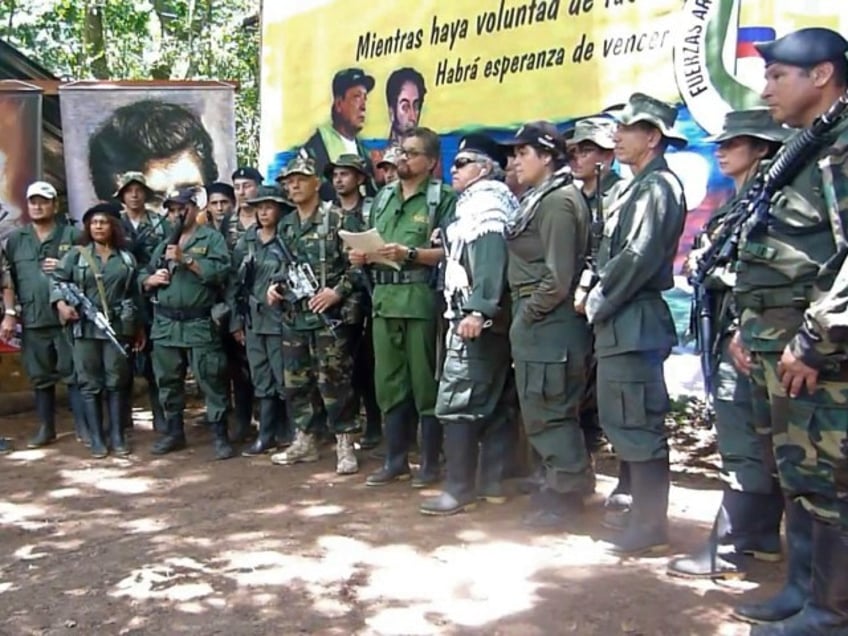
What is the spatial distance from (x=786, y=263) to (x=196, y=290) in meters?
4.31

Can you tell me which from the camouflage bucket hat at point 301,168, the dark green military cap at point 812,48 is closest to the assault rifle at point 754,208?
the dark green military cap at point 812,48

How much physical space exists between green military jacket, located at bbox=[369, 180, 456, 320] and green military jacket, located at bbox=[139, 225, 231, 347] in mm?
1536

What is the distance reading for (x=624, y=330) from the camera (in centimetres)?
407

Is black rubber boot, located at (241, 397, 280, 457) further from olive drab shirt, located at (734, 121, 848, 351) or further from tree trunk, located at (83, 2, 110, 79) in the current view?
tree trunk, located at (83, 2, 110, 79)

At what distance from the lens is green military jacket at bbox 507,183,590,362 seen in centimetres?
439

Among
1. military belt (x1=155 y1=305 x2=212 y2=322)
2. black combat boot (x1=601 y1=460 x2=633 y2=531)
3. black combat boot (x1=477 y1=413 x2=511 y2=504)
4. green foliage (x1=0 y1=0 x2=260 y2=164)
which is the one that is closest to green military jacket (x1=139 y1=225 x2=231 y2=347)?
military belt (x1=155 y1=305 x2=212 y2=322)

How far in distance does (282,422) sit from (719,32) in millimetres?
3857

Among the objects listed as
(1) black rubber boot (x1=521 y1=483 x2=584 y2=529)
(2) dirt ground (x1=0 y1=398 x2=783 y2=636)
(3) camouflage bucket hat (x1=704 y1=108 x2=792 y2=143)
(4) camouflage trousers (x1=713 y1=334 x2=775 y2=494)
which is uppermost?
(3) camouflage bucket hat (x1=704 y1=108 x2=792 y2=143)

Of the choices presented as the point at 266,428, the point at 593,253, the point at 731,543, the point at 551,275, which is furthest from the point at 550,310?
the point at 266,428

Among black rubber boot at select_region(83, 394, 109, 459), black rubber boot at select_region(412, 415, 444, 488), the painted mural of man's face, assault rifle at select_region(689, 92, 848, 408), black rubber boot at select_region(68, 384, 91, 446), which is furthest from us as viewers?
the painted mural of man's face

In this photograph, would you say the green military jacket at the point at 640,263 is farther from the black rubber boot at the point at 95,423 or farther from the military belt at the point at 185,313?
the black rubber boot at the point at 95,423

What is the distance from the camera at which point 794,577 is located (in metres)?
3.38

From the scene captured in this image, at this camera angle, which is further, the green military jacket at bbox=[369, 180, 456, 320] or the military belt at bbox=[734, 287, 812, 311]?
the green military jacket at bbox=[369, 180, 456, 320]

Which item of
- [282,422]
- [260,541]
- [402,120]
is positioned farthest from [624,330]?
[402,120]
